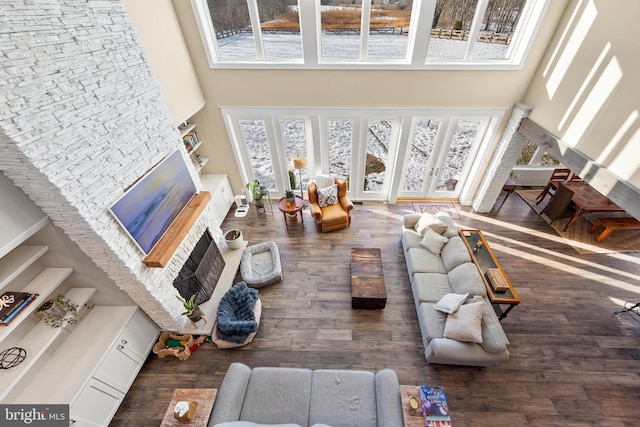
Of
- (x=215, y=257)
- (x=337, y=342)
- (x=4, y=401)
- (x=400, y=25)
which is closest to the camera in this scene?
(x=4, y=401)

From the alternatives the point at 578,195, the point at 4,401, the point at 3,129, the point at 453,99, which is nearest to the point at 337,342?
the point at 4,401

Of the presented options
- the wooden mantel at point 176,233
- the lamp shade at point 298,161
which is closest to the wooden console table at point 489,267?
the lamp shade at point 298,161

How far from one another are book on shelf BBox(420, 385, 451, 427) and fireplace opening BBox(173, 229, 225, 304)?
137 inches

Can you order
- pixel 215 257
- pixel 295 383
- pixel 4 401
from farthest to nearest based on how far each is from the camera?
pixel 215 257, pixel 295 383, pixel 4 401

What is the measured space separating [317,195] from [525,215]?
4920mm

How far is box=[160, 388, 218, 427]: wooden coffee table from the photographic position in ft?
8.87

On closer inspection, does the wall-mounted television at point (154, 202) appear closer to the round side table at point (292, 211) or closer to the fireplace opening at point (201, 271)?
the fireplace opening at point (201, 271)

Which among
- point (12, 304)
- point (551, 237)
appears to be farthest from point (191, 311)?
point (551, 237)

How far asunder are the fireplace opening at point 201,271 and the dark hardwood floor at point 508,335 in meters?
0.87

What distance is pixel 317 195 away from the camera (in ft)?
18.2

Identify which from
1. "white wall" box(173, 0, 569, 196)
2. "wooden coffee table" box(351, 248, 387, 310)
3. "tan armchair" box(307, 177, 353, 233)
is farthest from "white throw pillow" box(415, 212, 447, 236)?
"white wall" box(173, 0, 569, 196)

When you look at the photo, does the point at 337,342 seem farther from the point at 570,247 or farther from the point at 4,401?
the point at 570,247

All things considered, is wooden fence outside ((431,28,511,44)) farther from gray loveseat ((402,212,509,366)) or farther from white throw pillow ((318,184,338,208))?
white throw pillow ((318,184,338,208))

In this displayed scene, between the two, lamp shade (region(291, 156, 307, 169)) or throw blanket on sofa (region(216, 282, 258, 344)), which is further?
lamp shade (region(291, 156, 307, 169))
